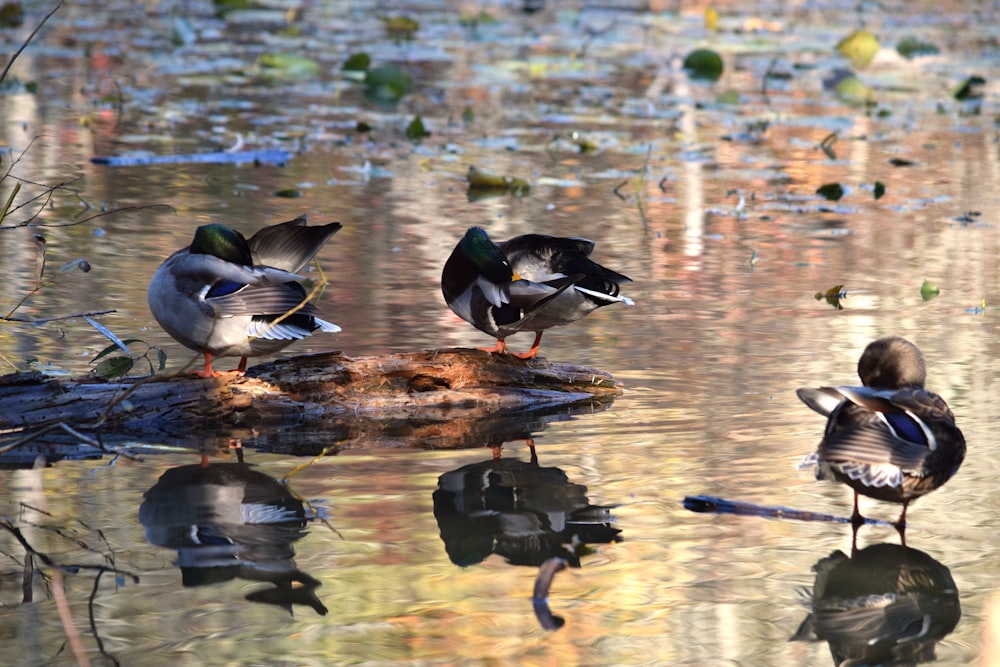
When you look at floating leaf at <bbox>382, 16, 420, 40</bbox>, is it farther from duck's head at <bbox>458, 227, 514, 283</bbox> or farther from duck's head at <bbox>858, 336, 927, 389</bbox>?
duck's head at <bbox>858, 336, 927, 389</bbox>

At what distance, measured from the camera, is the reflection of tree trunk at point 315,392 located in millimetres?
5043

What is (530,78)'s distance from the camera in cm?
1669

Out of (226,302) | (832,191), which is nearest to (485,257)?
(226,302)

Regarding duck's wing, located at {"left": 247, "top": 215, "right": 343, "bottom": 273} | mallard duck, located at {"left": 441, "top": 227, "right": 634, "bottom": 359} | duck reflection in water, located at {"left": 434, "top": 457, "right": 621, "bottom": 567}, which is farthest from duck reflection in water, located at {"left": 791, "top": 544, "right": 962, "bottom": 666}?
duck's wing, located at {"left": 247, "top": 215, "right": 343, "bottom": 273}

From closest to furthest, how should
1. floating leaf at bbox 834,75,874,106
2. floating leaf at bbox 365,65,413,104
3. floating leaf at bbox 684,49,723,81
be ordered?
1. floating leaf at bbox 365,65,413,104
2. floating leaf at bbox 834,75,874,106
3. floating leaf at bbox 684,49,723,81

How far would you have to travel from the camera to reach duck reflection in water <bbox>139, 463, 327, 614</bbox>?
13.0ft

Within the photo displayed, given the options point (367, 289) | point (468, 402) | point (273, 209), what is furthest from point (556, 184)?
point (468, 402)

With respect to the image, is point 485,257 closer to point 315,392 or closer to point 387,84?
point 315,392

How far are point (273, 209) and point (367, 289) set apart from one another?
84.4 inches

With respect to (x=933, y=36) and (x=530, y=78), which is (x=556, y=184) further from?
(x=933, y=36)

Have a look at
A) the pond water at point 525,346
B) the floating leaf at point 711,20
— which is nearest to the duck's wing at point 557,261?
the pond water at point 525,346

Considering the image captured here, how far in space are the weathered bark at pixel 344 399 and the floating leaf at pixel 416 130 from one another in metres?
6.90

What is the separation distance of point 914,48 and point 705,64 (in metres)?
3.77

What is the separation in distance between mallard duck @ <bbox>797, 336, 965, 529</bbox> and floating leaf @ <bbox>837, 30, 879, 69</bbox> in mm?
13959
